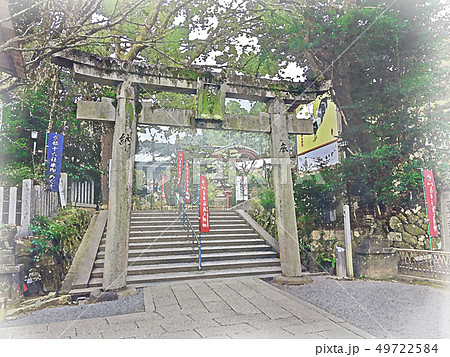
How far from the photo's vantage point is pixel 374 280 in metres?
5.55

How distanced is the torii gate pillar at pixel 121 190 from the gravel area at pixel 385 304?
2904 mm

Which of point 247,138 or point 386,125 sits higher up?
point 247,138

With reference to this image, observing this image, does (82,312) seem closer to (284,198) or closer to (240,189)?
(284,198)

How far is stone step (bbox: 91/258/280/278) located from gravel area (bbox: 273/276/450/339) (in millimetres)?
1300

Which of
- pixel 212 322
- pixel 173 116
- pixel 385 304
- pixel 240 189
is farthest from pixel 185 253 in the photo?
pixel 240 189

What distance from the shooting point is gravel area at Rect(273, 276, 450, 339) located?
9.53ft

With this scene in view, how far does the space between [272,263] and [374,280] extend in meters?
2.11

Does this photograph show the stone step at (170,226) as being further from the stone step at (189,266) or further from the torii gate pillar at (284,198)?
the torii gate pillar at (284,198)

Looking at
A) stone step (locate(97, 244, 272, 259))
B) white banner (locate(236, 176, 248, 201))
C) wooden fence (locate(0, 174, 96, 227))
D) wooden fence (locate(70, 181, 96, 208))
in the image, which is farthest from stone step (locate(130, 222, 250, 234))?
white banner (locate(236, 176, 248, 201))

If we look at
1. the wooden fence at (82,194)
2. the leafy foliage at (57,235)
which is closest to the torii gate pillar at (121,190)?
the leafy foliage at (57,235)

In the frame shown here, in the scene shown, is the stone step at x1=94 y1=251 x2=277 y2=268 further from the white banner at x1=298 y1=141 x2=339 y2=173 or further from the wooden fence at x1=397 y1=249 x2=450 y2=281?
the white banner at x1=298 y1=141 x2=339 y2=173

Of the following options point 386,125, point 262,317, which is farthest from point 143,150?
point 262,317

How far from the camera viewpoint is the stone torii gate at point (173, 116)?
15.4ft

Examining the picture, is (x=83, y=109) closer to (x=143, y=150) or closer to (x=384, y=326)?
(x=384, y=326)
